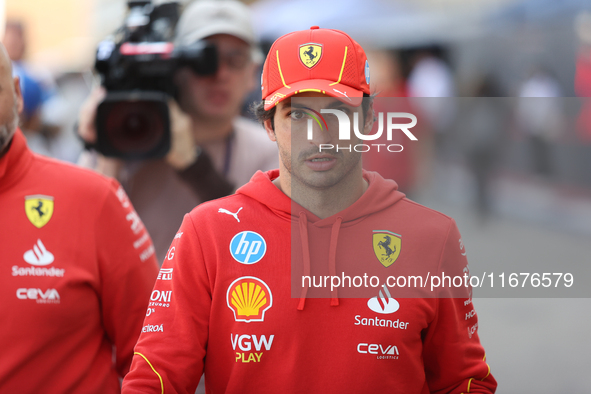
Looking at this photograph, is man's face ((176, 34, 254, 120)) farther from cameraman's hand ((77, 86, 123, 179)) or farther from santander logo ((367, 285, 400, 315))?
santander logo ((367, 285, 400, 315))

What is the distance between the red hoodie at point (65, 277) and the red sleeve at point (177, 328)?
15.2 inches

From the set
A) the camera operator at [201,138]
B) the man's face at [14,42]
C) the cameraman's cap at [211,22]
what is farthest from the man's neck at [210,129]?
the man's face at [14,42]

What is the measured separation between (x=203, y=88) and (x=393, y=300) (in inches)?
62.4

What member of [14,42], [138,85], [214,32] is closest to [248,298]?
[138,85]

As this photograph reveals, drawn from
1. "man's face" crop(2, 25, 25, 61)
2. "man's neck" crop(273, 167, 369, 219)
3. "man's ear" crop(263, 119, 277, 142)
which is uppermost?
"man's face" crop(2, 25, 25, 61)

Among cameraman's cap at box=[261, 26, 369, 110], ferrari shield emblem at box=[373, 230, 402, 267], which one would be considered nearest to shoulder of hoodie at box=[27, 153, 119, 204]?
cameraman's cap at box=[261, 26, 369, 110]

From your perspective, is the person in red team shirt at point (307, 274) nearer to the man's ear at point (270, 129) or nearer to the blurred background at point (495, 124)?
the man's ear at point (270, 129)

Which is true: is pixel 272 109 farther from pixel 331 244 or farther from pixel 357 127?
pixel 331 244

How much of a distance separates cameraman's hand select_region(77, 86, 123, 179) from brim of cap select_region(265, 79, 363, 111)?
127 centimetres

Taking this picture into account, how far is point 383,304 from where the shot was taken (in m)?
1.81

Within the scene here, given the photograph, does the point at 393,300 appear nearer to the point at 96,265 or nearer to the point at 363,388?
the point at 363,388

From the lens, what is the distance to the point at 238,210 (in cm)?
191

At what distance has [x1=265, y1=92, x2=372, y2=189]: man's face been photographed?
1.83 metres

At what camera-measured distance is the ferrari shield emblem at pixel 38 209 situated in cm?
213
